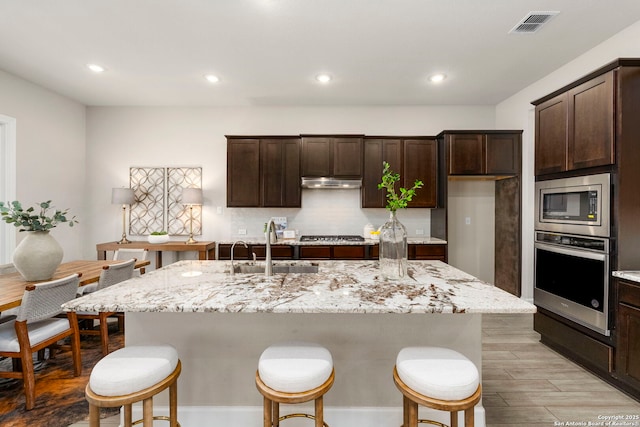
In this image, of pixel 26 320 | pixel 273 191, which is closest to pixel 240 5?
pixel 273 191

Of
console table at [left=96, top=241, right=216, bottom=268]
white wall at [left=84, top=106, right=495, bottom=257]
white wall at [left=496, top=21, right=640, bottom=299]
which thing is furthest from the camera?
white wall at [left=84, top=106, right=495, bottom=257]

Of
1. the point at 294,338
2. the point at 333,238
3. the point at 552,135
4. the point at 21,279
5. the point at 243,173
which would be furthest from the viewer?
the point at 333,238

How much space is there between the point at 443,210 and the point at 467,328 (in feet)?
9.22

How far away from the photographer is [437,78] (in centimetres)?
376

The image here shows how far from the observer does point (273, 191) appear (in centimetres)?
444

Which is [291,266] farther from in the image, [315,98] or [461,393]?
[315,98]

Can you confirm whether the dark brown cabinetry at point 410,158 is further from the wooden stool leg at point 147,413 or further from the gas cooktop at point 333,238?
the wooden stool leg at point 147,413

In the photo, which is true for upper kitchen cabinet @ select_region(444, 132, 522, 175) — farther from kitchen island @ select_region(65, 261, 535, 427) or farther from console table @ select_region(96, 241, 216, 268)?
console table @ select_region(96, 241, 216, 268)

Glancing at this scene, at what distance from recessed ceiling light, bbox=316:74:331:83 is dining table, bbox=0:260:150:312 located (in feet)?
9.84

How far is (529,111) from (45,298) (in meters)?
5.48

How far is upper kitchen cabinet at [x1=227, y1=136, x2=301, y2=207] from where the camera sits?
173 inches

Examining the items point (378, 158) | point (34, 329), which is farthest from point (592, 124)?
point (34, 329)

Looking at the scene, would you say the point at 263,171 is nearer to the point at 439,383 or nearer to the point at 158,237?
the point at 158,237

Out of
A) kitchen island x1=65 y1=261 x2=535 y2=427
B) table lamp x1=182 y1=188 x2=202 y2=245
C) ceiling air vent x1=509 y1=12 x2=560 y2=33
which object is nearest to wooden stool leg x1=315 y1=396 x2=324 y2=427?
kitchen island x1=65 y1=261 x2=535 y2=427
